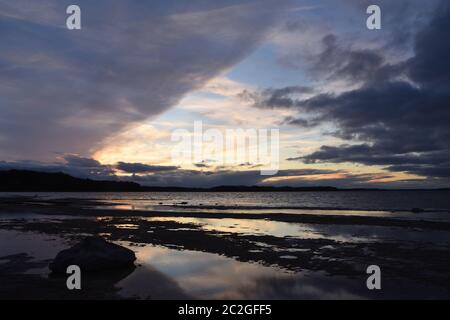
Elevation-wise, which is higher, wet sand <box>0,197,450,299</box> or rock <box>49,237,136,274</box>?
rock <box>49,237,136,274</box>

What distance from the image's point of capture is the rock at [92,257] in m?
13.1

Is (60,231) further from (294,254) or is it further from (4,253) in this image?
(294,254)

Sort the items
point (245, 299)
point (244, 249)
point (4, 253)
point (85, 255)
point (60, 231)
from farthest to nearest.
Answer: point (60, 231) → point (244, 249) → point (4, 253) → point (85, 255) → point (245, 299)

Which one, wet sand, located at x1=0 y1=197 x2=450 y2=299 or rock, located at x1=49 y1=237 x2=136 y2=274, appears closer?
wet sand, located at x1=0 y1=197 x2=450 y2=299

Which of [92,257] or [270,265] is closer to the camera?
[92,257]

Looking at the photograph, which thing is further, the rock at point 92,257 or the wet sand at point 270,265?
the rock at point 92,257

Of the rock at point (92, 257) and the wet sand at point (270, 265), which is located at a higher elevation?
the rock at point (92, 257)

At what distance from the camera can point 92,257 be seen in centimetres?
1331

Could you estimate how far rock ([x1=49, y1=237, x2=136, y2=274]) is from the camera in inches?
516

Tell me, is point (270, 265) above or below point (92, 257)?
below
